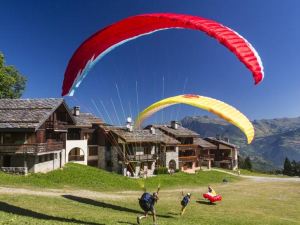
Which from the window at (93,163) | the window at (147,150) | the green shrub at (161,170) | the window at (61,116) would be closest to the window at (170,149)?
the window at (147,150)

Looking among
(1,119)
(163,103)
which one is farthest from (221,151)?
(163,103)

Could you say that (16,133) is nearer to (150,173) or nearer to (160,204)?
(160,204)

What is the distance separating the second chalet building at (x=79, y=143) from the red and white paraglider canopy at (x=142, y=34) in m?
8.39

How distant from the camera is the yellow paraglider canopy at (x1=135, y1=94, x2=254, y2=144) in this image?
1970 cm

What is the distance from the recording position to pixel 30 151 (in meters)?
38.9

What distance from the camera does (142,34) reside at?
16.3m

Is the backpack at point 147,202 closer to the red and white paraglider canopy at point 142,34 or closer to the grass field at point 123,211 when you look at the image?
the grass field at point 123,211

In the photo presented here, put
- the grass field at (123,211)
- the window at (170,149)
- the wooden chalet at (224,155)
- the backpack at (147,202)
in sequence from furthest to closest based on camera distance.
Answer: the wooden chalet at (224,155), the window at (170,149), the grass field at (123,211), the backpack at (147,202)

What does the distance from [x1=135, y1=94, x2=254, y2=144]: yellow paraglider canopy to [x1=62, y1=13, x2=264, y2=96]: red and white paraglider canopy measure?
230 inches

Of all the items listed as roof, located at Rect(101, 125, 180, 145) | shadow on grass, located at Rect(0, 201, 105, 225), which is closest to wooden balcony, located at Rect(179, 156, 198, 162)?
roof, located at Rect(101, 125, 180, 145)

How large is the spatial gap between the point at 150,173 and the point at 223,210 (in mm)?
33652

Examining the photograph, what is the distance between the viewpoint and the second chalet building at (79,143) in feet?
129

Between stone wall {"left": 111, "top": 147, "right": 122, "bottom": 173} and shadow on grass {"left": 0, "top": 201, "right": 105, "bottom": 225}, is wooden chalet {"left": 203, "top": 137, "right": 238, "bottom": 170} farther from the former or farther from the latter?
shadow on grass {"left": 0, "top": 201, "right": 105, "bottom": 225}

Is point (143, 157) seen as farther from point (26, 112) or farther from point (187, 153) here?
point (26, 112)
